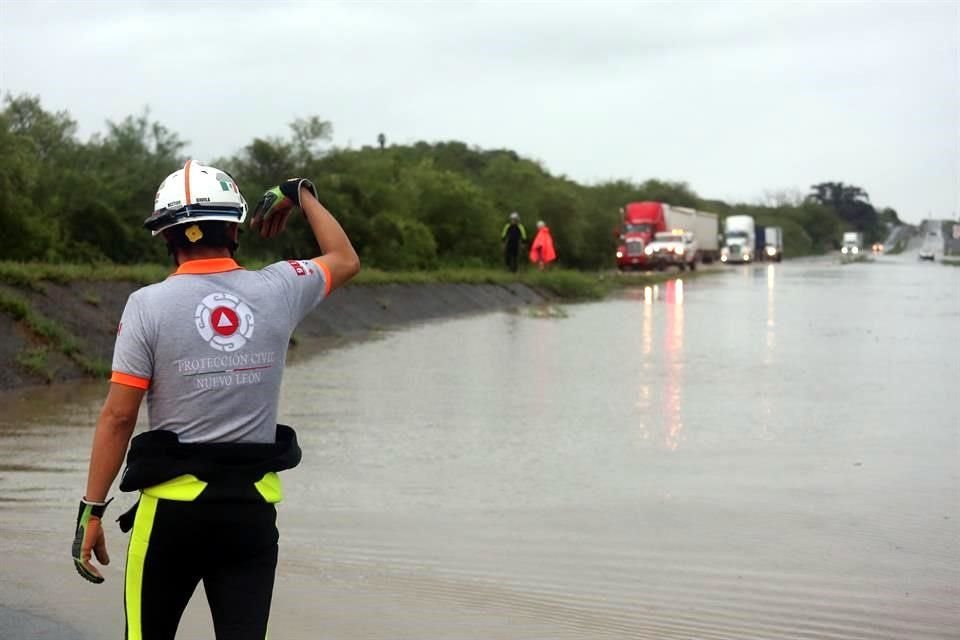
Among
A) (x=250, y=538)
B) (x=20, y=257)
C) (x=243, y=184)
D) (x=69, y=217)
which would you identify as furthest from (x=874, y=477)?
(x=243, y=184)

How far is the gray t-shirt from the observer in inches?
167

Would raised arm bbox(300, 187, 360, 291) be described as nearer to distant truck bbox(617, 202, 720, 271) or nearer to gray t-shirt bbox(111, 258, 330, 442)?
gray t-shirt bbox(111, 258, 330, 442)

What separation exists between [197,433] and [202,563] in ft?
1.24

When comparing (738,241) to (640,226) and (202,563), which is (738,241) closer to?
(640,226)

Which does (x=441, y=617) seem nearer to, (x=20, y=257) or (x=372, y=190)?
(x=20, y=257)

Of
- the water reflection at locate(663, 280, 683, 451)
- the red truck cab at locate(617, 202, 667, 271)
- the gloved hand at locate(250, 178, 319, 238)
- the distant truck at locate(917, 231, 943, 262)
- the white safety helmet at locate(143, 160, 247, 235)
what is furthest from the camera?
the distant truck at locate(917, 231, 943, 262)

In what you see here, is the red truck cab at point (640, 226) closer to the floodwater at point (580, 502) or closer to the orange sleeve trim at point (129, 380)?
the floodwater at point (580, 502)

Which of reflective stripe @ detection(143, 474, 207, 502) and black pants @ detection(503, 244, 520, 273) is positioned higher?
reflective stripe @ detection(143, 474, 207, 502)

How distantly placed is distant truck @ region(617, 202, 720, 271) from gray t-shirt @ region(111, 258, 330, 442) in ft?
189

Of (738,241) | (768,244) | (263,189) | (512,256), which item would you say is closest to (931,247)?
(768,244)

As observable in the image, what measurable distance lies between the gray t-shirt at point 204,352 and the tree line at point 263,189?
62.1 ft

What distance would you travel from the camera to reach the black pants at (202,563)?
4203 mm

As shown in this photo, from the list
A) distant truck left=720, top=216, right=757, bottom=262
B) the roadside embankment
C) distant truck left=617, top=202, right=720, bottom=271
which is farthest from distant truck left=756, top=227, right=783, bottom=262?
the roadside embankment

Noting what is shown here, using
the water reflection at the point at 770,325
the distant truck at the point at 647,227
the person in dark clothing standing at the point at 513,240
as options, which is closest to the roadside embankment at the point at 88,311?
the water reflection at the point at 770,325
